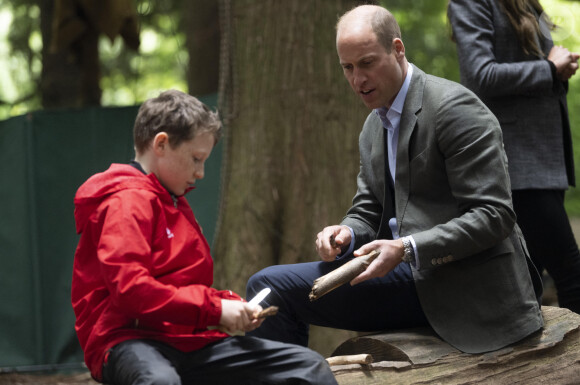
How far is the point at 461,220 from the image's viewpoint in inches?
115

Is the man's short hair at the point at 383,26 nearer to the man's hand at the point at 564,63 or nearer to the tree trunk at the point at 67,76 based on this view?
the man's hand at the point at 564,63

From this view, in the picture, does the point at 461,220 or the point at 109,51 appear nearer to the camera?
the point at 461,220

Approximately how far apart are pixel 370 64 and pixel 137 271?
4.23ft

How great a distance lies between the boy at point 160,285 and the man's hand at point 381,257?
382mm

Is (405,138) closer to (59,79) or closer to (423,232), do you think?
(423,232)

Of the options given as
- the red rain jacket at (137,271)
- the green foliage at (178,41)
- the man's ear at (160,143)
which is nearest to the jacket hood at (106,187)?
the red rain jacket at (137,271)

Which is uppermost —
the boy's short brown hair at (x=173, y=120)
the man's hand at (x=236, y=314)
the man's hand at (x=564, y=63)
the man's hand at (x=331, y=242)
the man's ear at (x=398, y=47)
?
the man's ear at (x=398, y=47)

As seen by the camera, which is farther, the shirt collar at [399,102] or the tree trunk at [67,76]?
the tree trunk at [67,76]

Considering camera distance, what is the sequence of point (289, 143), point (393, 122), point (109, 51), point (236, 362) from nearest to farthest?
1. point (236, 362)
2. point (393, 122)
3. point (289, 143)
4. point (109, 51)

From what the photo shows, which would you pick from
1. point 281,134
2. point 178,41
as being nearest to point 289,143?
point 281,134

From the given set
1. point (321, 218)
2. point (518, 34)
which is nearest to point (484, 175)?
point (518, 34)

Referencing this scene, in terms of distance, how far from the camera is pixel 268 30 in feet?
15.4

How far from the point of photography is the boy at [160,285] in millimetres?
2506

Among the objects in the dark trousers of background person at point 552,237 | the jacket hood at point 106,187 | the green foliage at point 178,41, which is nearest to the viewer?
the jacket hood at point 106,187
